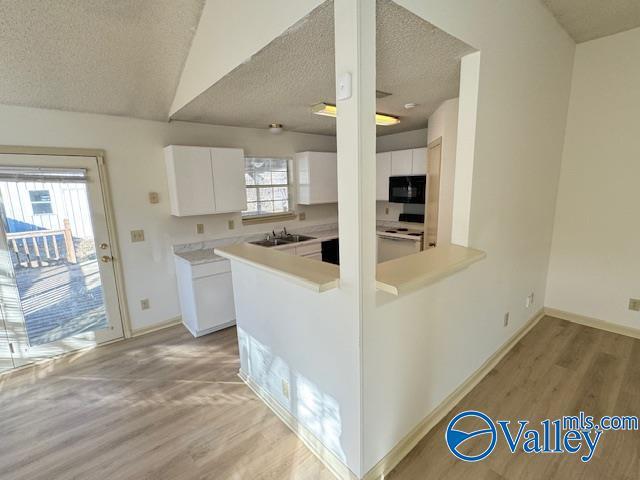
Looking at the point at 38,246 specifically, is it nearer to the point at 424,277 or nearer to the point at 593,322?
the point at 424,277

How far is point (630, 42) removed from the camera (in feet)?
8.20

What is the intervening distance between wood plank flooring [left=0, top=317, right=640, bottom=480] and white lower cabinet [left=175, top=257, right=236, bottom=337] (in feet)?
0.96

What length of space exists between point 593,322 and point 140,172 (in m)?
4.79

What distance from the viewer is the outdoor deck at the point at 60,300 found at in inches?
102

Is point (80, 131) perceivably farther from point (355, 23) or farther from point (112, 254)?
point (355, 23)

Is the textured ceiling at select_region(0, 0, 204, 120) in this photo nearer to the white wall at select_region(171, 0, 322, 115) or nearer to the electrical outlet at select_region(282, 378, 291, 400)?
the white wall at select_region(171, 0, 322, 115)

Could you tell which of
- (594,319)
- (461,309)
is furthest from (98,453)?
(594,319)

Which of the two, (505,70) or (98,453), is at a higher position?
(505,70)

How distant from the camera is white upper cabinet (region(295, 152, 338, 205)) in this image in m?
4.01

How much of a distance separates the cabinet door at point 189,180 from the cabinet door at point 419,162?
98.0 inches

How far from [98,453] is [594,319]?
4265mm

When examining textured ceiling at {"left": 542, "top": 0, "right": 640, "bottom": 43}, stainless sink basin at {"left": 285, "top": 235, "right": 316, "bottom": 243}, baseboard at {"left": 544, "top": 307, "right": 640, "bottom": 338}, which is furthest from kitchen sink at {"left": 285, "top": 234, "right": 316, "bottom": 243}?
textured ceiling at {"left": 542, "top": 0, "right": 640, "bottom": 43}

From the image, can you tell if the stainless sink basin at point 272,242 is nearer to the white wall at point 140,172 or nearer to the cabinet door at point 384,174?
the white wall at point 140,172

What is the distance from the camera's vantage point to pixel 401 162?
13.1ft
